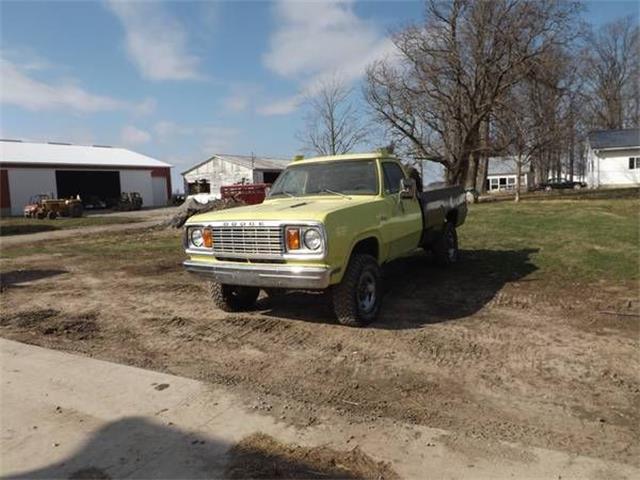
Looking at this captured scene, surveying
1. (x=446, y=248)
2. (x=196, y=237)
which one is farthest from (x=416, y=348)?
(x=446, y=248)

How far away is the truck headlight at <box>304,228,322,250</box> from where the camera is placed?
5.35 metres

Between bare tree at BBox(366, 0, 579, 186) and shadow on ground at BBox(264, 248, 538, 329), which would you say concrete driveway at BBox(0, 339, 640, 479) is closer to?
shadow on ground at BBox(264, 248, 538, 329)

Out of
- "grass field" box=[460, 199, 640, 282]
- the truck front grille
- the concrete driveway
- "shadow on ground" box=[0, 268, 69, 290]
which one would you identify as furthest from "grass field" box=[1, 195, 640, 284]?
the concrete driveway

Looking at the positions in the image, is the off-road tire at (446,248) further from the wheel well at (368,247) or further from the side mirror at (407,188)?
the wheel well at (368,247)

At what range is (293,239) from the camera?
18.0ft

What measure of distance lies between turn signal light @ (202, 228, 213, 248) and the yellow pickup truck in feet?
0.04

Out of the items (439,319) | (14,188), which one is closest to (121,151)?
(14,188)

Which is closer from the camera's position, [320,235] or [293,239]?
[320,235]

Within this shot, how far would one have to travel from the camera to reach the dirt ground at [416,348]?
12.7ft

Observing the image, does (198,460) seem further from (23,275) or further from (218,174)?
(218,174)

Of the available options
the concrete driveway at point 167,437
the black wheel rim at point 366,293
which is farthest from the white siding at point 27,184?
the black wheel rim at point 366,293

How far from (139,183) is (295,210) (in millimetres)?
44166

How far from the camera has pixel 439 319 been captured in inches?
247

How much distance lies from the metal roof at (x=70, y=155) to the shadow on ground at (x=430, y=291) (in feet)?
119
